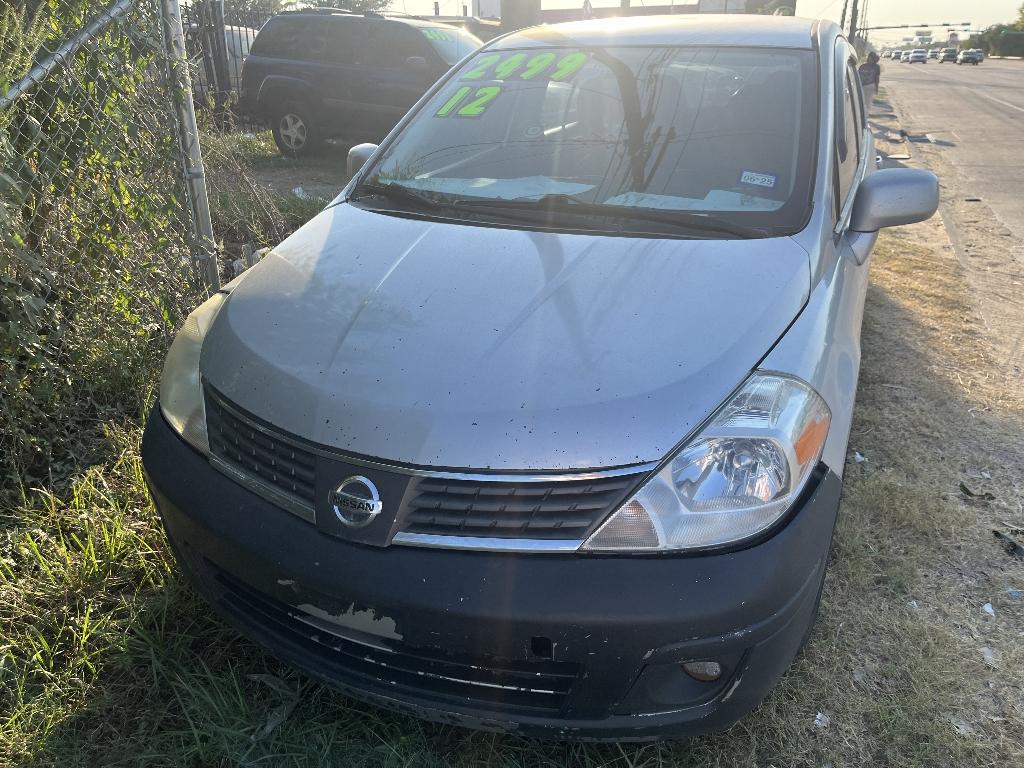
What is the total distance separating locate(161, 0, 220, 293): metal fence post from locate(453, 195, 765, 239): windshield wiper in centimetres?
164

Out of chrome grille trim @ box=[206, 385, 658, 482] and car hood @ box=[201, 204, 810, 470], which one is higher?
car hood @ box=[201, 204, 810, 470]

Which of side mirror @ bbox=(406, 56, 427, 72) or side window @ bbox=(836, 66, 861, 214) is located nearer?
side window @ bbox=(836, 66, 861, 214)

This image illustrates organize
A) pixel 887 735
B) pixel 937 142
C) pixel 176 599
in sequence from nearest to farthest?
pixel 887 735 < pixel 176 599 < pixel 937 142

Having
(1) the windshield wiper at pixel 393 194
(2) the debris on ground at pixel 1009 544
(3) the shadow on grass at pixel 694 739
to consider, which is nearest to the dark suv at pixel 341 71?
(1) the windshield wiper at pixel 393 194

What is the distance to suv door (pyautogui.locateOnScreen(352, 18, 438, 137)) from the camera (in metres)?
8.71

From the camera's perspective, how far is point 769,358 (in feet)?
5.66

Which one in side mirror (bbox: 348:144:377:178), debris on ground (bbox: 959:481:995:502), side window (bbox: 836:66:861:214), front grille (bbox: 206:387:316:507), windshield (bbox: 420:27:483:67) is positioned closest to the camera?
front grille (bbox: 206:387:316:507)

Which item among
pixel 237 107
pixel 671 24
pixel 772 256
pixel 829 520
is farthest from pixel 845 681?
pixel 237 107

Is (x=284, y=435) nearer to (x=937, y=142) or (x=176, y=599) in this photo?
(x=176, y=599)

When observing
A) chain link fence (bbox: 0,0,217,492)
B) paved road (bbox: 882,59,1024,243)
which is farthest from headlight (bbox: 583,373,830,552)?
paved road (bbox: 882,59,1024,243)

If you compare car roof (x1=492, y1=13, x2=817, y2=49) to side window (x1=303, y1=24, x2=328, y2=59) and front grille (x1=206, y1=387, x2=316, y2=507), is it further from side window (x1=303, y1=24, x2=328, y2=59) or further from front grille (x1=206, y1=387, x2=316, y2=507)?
side window (x1=303, y1=24, x2=328, y2=59)

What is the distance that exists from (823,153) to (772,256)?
558 millimetres

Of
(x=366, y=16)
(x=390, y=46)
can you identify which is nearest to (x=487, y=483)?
(x=390, y=46)

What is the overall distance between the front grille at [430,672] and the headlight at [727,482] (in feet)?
1.01
